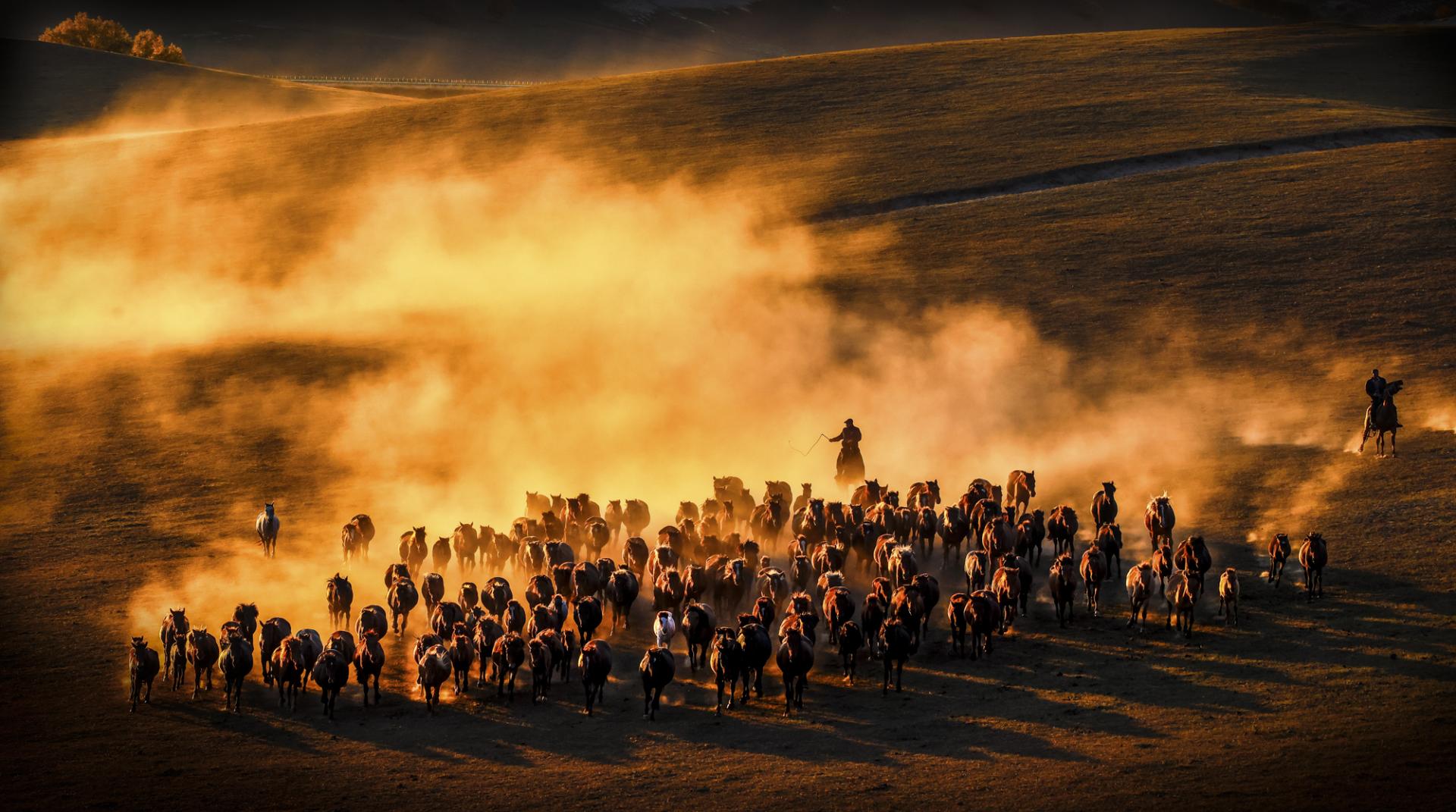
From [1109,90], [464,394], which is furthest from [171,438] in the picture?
[1109,90]

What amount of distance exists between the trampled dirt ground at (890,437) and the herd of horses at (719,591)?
65cm

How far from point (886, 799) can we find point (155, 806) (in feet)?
40.2

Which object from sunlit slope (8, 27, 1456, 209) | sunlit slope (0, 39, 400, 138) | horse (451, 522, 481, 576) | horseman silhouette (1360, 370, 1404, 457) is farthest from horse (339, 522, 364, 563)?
sunlit slope (0, 39, 400, 138)

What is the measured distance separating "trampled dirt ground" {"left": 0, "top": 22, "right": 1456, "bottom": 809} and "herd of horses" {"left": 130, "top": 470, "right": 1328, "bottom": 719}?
646 millimetres

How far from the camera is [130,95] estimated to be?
101m

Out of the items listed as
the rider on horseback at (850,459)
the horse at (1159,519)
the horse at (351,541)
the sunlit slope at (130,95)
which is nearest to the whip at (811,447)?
the rider on horseback at (850,459)

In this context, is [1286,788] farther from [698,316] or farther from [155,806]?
[698,316]

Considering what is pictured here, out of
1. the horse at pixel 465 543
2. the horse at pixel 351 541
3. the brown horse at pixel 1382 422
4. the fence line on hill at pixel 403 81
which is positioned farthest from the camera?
the fence line on hill at pixel 403 81

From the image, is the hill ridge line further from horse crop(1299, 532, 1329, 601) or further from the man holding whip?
horse crop(1299, 532, 1329, 601)

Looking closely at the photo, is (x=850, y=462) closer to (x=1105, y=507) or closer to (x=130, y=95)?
(x=1105, y=507)

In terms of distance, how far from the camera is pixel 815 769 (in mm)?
23609

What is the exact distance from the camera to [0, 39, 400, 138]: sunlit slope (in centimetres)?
9475

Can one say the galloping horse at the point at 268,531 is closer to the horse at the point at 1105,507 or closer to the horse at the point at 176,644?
the horse at the point at 176,644

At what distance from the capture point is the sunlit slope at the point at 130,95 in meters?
94.8
